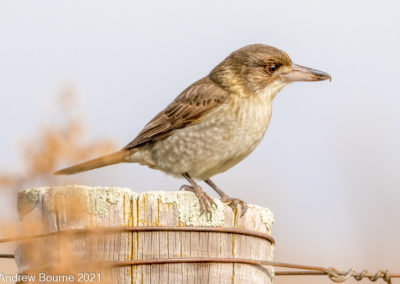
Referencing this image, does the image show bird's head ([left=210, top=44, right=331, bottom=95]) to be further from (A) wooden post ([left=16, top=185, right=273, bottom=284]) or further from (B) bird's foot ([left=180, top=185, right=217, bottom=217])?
(A) wooden post ([left=16, top=185, right=273, bottom=284])

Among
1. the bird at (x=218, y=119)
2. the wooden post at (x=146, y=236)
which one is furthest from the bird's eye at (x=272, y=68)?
the wooden post at (x=146, y=236)

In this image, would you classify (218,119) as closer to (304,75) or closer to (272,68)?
(272,68)

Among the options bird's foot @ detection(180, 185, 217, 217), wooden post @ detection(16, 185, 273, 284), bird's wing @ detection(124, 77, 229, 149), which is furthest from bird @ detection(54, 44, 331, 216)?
wooden post @ detection(16, 185, 273, 284)

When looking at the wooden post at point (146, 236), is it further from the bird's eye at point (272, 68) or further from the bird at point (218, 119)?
the bird's eye at point (272, 68)

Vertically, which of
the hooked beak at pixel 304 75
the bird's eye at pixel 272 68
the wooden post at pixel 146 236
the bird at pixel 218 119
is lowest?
the wooden post at pixel 146 236

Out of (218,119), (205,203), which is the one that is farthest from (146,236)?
(218,119)

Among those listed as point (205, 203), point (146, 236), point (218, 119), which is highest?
point (218, 119)

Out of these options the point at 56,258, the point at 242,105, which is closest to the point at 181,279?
the point at 56,258

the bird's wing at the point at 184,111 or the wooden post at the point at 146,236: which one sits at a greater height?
the bird's wing at the point at 184,111
